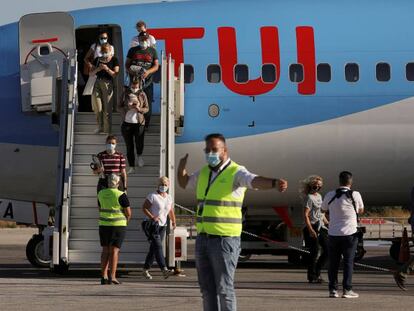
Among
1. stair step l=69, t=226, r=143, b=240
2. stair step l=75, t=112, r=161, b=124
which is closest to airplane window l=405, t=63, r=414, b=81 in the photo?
stair step l=75, t=112, r=161, b=124

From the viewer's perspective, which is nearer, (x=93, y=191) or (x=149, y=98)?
(x=93, y=191)

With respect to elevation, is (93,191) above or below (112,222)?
above

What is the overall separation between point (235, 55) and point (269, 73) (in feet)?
2.32

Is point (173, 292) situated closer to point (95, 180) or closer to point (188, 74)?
point (95, 180)

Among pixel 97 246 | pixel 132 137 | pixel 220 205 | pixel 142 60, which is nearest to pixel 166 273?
pixel 97 246

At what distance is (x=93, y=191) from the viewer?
2223 centimetres

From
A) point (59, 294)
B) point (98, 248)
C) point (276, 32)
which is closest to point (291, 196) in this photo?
point (276, 32)

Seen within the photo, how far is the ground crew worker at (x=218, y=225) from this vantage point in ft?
42.0

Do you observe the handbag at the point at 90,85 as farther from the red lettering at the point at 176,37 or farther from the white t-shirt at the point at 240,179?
the white t-shirt at the point at 240,179

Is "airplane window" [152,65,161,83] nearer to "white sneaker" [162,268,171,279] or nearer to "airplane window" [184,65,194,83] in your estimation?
"airplane window" [184,65,194,83]

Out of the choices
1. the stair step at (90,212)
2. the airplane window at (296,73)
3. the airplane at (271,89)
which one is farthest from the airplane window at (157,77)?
the stair step at (90,212)

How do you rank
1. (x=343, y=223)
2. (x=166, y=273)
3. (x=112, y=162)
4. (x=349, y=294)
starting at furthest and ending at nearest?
(x=166, y=273), (x=112, y=162), (x=343, y=223), (x=349, y=294)

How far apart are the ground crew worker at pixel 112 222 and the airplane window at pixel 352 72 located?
5951 mm

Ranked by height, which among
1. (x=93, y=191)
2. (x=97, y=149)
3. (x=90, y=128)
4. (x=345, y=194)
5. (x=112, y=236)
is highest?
(x=90, y=128)
